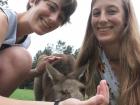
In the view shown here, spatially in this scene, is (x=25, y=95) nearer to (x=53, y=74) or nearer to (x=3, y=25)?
(x=53, y=74)

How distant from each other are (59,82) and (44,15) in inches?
63.7

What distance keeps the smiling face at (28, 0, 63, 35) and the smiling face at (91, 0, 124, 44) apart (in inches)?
18.1

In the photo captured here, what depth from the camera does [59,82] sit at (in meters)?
5.05

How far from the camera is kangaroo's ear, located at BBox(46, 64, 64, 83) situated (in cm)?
469

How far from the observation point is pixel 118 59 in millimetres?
4090

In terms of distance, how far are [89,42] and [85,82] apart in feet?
1.67

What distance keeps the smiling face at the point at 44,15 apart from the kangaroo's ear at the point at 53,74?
1.06m

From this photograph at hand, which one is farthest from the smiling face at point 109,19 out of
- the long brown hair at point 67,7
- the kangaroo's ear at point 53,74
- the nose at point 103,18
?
the kangaroo's ear at point 53,74

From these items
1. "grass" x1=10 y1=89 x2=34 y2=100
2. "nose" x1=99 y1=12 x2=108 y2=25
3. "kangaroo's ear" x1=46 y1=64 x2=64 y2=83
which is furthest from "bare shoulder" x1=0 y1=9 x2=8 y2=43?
"grass" x1=10 y1=89 x2=34 y2=100

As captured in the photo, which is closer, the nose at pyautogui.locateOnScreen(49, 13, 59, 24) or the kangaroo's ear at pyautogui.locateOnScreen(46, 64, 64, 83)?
the nose at pyautogui.locateOnScreen(49, 13, 59, 24)

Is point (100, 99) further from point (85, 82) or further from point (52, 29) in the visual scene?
point (85, 82)

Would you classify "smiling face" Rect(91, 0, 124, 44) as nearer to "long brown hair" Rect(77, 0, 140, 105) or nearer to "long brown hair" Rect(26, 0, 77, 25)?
"long brown hair" Rect(77, 0, 140, 105)

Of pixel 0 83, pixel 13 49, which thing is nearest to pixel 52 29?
pixel 13 49

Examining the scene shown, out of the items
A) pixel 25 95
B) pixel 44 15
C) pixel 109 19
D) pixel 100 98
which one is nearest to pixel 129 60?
pixel 109 19
